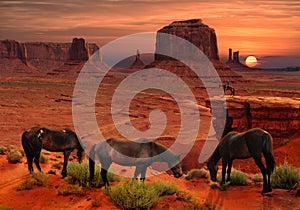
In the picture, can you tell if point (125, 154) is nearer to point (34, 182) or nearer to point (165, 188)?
point (165, 188)

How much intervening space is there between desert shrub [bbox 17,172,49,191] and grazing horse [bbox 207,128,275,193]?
5.70 m

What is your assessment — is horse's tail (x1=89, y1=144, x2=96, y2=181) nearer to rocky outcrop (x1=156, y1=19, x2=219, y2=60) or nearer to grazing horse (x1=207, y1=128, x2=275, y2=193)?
grazing horse (x1=207, y1=128, x2=275, y2=193)

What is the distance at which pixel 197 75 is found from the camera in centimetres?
10256

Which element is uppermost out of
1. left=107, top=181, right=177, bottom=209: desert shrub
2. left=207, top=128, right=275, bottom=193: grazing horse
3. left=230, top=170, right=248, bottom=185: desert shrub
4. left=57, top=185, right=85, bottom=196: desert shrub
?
left=207, top=128, right=275, bottom=193: grazing horse

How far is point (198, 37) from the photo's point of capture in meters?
123

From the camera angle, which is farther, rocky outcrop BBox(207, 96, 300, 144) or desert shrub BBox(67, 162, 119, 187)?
rocky outcrop BBox(207, 96, 300, 144)

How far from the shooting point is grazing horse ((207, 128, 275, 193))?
30.4 feet

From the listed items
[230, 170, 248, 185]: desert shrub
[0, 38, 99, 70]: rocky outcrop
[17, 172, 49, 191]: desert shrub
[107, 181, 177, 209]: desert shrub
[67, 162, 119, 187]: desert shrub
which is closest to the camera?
[107, 181, 177, 209]: desert shrub

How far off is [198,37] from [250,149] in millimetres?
117653

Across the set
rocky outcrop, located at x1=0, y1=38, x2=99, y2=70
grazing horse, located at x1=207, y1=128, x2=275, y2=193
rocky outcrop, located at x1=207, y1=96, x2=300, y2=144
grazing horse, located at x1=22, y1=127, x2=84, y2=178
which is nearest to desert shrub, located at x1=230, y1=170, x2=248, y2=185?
grazing horse, located at x1=207, y1=128, x2=275, y2=193

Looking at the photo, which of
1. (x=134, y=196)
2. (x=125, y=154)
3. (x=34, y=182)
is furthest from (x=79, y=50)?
(x=134, y=196)

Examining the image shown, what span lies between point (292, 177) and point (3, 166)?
34.5ft

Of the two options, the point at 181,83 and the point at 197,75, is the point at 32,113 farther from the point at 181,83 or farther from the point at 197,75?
the point at 197,75

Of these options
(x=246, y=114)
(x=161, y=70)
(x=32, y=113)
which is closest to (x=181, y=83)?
(x=161, y=70)
